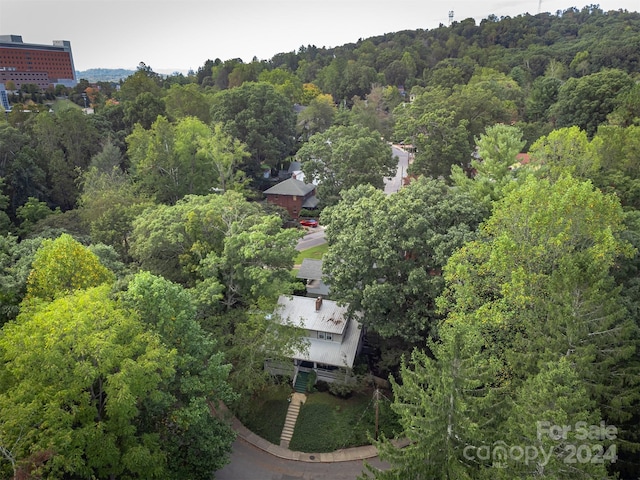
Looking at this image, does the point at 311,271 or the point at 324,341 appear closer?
the point at 324,341

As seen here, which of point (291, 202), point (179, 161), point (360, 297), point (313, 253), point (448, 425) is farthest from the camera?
point (291, 202)

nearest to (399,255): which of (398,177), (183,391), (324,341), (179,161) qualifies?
(324,341)

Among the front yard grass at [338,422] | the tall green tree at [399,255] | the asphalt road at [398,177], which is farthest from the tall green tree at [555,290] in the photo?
the asphalt road at [398,177]

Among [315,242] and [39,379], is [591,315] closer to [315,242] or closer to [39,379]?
[39,379]

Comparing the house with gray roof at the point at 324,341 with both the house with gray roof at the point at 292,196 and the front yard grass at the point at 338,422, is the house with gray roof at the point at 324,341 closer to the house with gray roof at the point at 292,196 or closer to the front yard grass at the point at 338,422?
the front yard grass at the point at 338,422

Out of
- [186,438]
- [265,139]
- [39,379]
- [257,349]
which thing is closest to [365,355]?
[257,349]

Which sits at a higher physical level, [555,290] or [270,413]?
[555,290]

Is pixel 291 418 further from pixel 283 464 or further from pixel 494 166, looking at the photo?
pixel 494 166

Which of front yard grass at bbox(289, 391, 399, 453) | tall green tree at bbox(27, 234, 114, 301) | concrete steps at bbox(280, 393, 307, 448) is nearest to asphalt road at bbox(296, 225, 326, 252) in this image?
concrete steps at bbox(280, 393, 307, 448)
